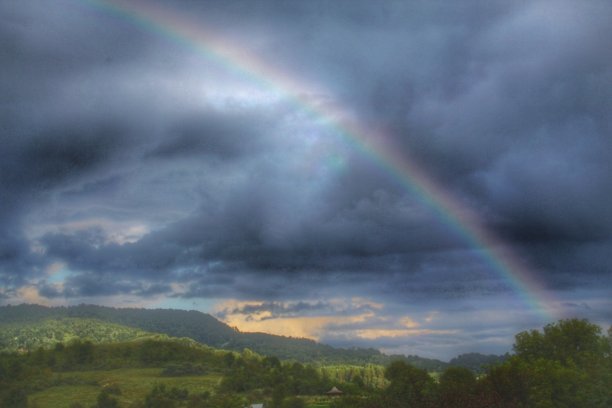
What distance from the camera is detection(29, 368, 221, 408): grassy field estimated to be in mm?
126431

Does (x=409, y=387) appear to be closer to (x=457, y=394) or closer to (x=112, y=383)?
(x=457, y=394)

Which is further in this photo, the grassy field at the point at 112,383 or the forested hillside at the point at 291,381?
the grassy field at the point at 112,383

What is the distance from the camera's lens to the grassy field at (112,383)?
126431mm

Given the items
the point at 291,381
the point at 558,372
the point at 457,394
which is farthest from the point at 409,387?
the point at 291,381

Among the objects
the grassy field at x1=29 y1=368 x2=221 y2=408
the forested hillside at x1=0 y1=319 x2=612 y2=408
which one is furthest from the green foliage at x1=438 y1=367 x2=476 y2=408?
the grassy field at x1=29 y1=368 x2=221 y2=408

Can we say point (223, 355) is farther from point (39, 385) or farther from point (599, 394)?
point (599, 394)

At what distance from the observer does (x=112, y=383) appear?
148m

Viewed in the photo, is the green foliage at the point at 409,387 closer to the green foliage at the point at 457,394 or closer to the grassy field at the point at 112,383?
the green foliage at the point at 457,394

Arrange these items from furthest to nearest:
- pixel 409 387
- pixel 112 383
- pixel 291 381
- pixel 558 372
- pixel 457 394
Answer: pixel 112 383 → pixel 291 381 → pixel 558 372 → pixel 409 387 → pixel 457 394

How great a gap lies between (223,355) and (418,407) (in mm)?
138671

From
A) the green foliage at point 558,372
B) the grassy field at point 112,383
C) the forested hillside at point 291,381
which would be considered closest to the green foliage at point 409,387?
the forested hillside at point 291,381

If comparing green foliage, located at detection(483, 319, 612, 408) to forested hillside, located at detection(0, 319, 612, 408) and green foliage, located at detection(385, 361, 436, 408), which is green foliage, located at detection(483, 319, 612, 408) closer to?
forested hillside, located at detection(0, 319, 612, 408)

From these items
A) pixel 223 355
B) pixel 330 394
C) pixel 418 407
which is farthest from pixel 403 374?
pixel 223 355

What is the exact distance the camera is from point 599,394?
77500 mm
